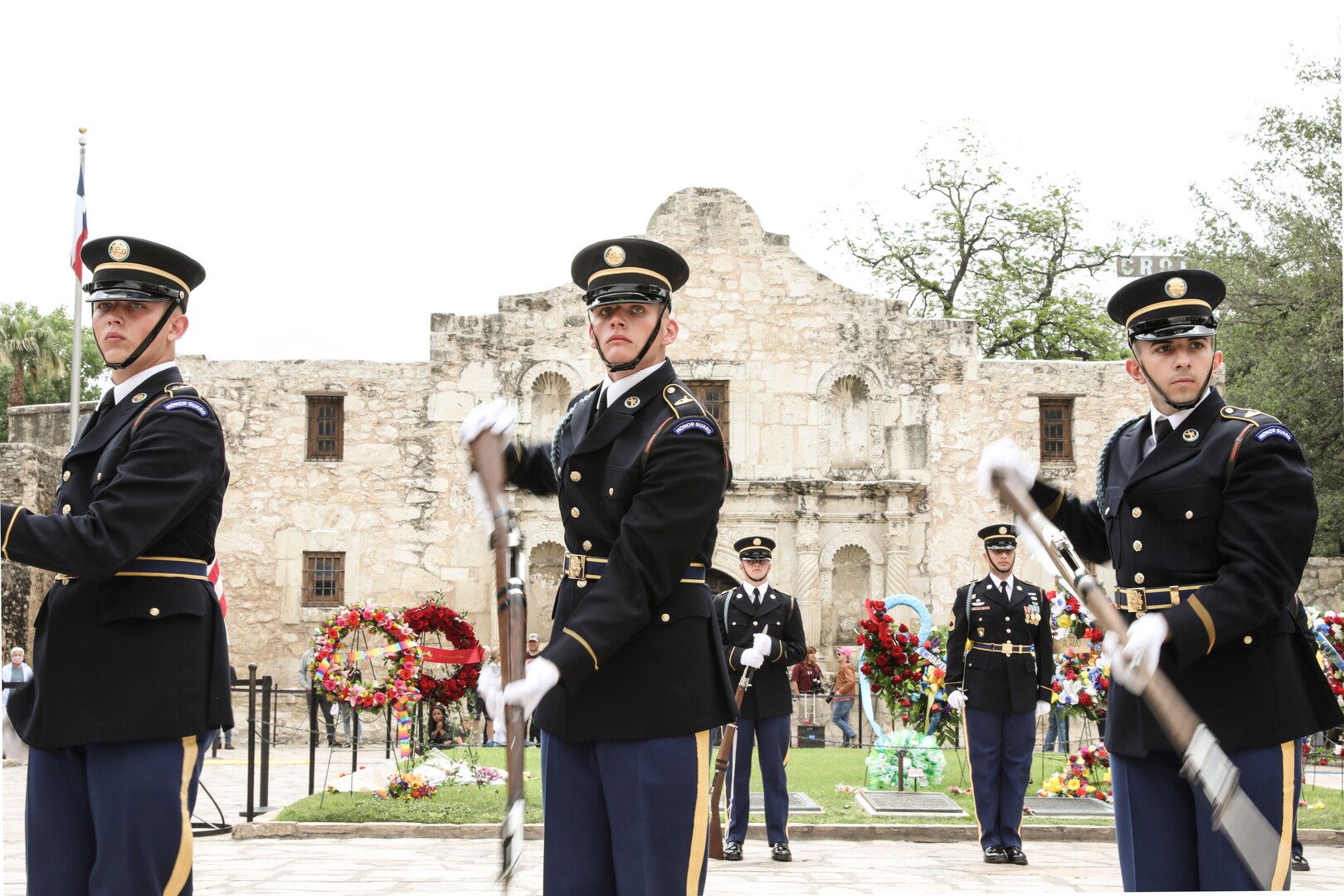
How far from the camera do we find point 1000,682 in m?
10.2

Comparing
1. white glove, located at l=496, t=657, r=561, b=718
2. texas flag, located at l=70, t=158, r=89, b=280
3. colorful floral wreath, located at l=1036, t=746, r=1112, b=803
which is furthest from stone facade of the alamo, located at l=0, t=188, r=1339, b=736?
white glove, located at l=496, t=657, r=561, b=718

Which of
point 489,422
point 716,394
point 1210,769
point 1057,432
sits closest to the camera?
point 1210,769

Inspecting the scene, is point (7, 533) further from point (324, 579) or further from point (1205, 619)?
point (324, 579)

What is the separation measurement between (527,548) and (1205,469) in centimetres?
1975

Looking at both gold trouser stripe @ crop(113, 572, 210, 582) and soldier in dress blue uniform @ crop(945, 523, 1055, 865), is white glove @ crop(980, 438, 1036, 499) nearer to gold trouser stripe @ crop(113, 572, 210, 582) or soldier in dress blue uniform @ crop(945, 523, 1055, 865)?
gold trouser stripe @ crop(113, 572, 210, 582)

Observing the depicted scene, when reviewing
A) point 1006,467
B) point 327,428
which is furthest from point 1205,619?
point 327,428

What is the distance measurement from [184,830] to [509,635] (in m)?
1.16

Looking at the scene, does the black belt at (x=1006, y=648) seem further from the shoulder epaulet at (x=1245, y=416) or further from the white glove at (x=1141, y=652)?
the white glove at (x=1141, y=652)

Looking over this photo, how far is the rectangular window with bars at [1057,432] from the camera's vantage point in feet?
79.2

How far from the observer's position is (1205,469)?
4062 mm

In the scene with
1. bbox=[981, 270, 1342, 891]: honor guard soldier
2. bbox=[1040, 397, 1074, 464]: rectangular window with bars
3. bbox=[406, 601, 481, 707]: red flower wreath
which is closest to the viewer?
bbox=[981, 270, 1342, 891]: honor guard soldier

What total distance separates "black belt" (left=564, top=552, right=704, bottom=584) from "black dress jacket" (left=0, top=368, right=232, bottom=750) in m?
1.16

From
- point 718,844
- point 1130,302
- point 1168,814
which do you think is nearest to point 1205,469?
point 1130,302

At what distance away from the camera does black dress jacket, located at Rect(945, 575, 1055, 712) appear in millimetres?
10203
